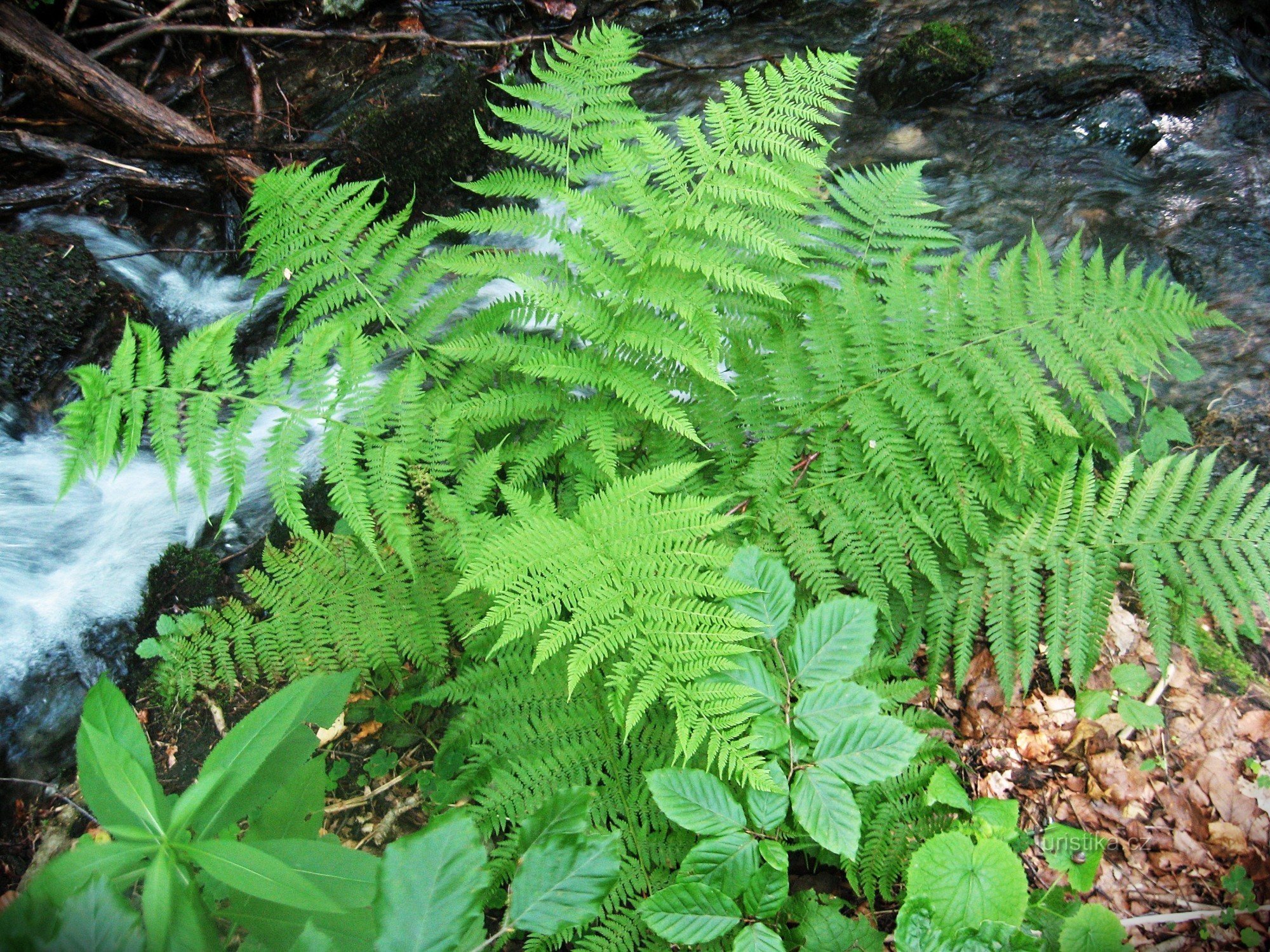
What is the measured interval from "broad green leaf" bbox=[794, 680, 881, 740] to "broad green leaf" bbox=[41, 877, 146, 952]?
4.51 feet

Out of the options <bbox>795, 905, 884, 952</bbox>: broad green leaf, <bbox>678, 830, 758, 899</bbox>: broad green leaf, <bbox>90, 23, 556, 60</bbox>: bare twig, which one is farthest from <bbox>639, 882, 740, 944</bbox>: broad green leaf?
<bbox>90, 23, 556, 60</bbox>: bare twig

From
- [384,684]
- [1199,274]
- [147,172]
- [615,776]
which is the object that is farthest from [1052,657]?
[147,172]

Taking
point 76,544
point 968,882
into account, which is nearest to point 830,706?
point 968,882

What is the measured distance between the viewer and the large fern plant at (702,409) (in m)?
2.17

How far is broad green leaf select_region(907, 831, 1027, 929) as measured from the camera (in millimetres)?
1710

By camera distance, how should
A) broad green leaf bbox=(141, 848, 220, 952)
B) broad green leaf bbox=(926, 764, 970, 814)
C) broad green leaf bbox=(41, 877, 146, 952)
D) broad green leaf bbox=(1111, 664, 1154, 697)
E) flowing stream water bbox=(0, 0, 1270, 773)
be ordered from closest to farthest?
broad green leaf bbox=(41, 877, 146, 952)
broad green leaf bbox=(141, 848, 220, 952)
broad green leaf bbox=(926, 764, 970, 814)
broad green leaf bbox=(1111, 664, 1154, 697)
flowing stream water bbox=(0, 0, 1270, 773)

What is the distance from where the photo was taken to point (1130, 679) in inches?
104

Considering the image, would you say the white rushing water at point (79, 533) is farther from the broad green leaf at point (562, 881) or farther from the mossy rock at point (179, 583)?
the broad green leaf at point (562, 881)

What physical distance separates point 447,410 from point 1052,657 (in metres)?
2.33

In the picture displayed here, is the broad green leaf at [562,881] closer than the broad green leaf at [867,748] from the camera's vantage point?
Yes

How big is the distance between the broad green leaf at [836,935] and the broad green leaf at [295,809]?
1.29m

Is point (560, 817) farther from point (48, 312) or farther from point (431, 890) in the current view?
point (48, 312)

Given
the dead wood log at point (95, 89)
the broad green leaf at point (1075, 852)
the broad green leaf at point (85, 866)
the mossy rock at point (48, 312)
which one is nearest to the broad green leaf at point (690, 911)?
the broad green leaf at point (85, 866)

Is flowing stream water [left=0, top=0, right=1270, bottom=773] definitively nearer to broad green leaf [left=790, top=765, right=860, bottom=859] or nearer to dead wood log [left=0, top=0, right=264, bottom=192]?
dead wood log [left=0, top=0, right=264, bottom=192]
